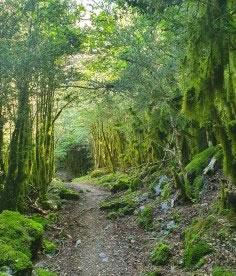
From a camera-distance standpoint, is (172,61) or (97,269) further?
(172,61)

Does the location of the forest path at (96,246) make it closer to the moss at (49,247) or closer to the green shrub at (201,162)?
the moss at (49,247)

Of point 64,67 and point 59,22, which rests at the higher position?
point 59,22

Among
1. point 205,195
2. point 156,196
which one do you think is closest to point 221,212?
point 205,195

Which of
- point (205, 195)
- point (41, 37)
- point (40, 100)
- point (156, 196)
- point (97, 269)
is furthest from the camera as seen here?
point (40, 100)

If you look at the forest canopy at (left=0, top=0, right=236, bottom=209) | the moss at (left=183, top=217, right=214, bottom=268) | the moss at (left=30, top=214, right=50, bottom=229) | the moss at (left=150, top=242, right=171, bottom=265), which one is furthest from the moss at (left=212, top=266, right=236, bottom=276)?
the moss at (left=30, top=214, right=50, bottom=229)

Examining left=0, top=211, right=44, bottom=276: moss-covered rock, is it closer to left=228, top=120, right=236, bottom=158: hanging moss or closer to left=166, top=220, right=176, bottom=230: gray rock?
left=166, top=220, right=176, bottom=230: gray rock

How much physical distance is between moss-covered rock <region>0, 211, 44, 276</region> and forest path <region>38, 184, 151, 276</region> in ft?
2.12

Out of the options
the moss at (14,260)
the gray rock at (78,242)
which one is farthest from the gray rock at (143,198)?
the moss at (14,260)

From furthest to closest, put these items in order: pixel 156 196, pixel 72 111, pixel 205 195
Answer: pixel 72 111 → pixel 156 196 → pixel 205 195

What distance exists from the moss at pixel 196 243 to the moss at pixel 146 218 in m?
2.59

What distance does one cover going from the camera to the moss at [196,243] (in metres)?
8.57

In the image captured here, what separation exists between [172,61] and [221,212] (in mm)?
6665

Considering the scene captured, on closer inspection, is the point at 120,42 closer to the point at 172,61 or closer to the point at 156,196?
the point at 172,61

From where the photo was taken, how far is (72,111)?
3234cm
